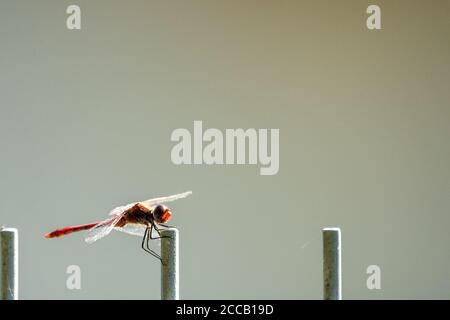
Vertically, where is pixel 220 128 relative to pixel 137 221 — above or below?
above

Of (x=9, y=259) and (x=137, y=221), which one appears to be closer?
(x=9, y=259)

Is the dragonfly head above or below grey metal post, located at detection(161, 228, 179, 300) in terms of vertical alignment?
above

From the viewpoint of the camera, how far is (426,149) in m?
5.46

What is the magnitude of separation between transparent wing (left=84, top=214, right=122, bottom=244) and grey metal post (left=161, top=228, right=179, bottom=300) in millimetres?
843

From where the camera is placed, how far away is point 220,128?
504 centimetres

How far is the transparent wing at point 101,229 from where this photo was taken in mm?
2697

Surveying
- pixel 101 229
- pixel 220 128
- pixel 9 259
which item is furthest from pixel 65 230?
pixel 220 128

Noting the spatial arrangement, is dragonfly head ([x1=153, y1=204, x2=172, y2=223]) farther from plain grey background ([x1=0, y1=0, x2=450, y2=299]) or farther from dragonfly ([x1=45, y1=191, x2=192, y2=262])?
plain grey background ([x1=0, y1=0, x2=450, y2=299])

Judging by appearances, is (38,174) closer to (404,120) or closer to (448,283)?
(404,120)

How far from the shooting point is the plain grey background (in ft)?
16.6

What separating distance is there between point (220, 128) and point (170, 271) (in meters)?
3.25

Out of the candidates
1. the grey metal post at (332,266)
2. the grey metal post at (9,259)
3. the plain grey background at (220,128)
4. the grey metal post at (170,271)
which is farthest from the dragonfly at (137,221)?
the plain grey background at (220,128)

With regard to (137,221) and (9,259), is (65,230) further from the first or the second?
(9,259)

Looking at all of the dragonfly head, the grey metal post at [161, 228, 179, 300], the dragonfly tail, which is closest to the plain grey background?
the dragonfly tail
